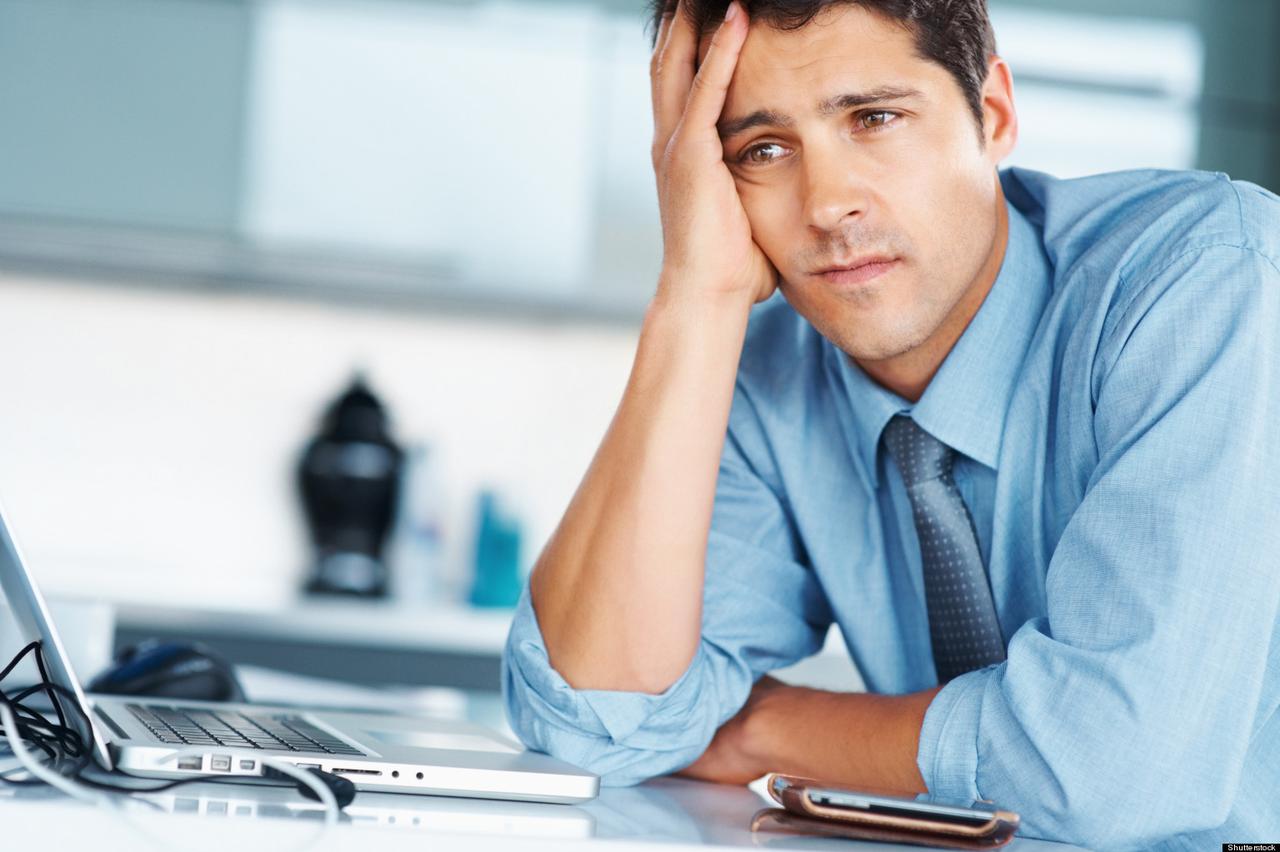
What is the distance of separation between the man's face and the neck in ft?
0.10

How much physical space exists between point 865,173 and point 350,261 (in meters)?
2.15

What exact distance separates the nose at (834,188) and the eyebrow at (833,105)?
0.03m

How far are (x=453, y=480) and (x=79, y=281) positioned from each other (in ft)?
3.26

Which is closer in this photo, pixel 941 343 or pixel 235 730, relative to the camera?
pixel 235 730

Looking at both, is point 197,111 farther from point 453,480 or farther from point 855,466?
point 855,466

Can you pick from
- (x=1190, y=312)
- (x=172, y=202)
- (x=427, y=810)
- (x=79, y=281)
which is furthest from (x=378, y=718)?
(x=79, y=281)

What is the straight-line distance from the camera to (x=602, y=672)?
3.47 ft

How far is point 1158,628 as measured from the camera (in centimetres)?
85

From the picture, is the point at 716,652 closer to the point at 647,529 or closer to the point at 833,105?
the point at 647,529

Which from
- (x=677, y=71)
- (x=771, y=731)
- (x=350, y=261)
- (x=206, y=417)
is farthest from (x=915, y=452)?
(x=206, y=417)

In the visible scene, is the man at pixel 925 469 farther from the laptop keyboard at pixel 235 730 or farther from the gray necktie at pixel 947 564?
the laptop keyboard at pixel 235 730

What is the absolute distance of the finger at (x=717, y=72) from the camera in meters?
1.15

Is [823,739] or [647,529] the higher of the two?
[647,529]

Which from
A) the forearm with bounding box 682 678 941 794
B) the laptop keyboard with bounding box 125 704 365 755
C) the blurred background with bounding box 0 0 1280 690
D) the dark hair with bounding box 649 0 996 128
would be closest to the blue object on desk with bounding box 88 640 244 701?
the laptop keyboard with bounding box 125 704 365 755
